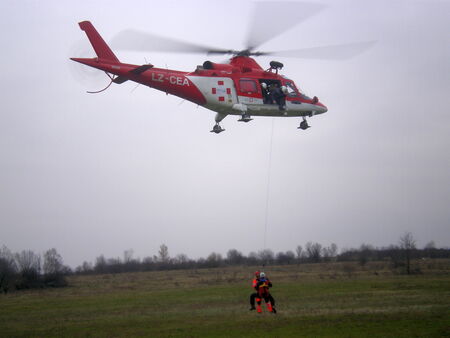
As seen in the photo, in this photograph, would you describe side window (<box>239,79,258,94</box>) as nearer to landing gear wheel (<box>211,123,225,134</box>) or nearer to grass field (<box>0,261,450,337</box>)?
landing gear wheel (<box>211,123,225,134</box>)

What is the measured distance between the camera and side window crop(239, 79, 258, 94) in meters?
23.2

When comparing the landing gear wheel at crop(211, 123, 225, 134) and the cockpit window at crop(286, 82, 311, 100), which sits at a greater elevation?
the cockpit window at crop(286, 82, 311, 100)

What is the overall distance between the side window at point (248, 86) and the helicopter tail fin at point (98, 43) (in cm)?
506

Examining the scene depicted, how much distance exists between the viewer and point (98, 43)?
21312 mm

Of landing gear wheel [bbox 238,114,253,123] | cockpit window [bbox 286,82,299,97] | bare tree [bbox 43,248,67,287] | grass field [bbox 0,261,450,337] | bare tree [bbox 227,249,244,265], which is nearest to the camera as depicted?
grass field [bbox 0,261,450,337]

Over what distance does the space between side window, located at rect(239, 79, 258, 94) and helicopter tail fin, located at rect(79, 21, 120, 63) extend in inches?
A: 199

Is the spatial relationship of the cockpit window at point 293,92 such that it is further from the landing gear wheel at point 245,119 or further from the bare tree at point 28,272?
the bare tree at point 28,272

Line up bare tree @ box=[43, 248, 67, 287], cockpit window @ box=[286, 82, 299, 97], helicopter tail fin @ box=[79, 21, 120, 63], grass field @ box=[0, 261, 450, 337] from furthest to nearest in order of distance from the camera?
bare tree @ box=[43, 248, 67, 287] → cockpit window @ box=[286, 82, 299, 97] → helicopter tail fin @ box=[79, 21, 120, 63] → grass field @ box=[0, 261, 450, 337]

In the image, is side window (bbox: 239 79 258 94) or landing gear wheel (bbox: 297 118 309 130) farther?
landing gear wheel (bbox: 297 118 309 130)

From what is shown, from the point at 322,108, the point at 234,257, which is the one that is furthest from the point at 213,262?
the point at 322,108

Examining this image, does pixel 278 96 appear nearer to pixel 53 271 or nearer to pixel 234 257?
pixel 53 271

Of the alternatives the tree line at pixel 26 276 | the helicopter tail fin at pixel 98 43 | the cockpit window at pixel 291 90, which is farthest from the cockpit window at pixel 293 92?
the tree line at pixel 26 276

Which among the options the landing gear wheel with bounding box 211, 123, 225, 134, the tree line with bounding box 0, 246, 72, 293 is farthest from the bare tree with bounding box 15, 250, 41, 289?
the landing gear wheel with bounding box 211, 123, 225, 134

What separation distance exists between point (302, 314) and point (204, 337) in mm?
5513
